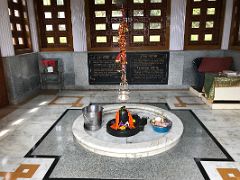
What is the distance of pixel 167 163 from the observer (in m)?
3.16

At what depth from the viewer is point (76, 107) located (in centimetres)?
570

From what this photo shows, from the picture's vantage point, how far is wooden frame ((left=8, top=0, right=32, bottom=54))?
623 centimetres

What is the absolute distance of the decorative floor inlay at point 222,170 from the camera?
9.42 ft

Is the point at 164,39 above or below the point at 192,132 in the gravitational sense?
above

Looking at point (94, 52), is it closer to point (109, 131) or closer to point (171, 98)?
point (171, 98)

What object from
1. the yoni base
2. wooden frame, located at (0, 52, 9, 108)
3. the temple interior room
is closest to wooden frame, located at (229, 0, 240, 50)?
the temple interior room

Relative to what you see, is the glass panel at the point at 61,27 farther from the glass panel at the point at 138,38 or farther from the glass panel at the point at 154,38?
Answer: the glass panel at the point at 154,38

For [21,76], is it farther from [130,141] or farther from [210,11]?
[210,11]

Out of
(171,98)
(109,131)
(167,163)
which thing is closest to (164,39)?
(171,98)

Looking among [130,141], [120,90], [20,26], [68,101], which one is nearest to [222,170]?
[130,141]

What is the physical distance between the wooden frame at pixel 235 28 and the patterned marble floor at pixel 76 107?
210cm

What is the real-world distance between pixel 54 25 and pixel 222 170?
6.54 m

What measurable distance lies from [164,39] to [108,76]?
229 cm

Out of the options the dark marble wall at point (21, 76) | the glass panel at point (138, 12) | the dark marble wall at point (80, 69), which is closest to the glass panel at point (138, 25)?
the glass panel at point (138, 12)
